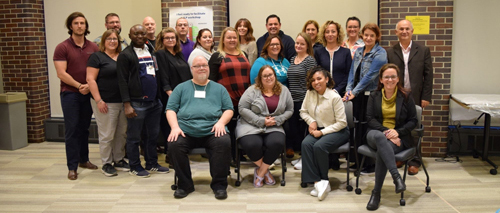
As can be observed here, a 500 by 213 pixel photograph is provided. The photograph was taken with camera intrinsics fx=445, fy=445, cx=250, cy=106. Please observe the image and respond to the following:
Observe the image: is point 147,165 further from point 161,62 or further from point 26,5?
point 26,5

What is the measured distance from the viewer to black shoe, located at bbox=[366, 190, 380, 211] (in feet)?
12.0

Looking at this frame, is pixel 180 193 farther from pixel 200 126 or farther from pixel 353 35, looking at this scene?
pixel 353 35

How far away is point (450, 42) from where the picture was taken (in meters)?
5.08

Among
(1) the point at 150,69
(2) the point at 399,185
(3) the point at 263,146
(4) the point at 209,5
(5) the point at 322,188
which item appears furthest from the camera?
(4) the point at 209,5

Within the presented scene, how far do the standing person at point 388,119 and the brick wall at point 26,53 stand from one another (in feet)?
15.2

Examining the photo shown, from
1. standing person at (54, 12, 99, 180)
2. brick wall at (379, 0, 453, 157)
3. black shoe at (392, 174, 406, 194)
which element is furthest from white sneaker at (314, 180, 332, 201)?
standing person at (54, 12, 99, 180)

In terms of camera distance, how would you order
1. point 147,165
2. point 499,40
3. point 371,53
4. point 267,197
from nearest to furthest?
point 267,197 → point 371,53 → point 147,165 → point 499,40

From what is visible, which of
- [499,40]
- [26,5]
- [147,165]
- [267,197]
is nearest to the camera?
[267,197]

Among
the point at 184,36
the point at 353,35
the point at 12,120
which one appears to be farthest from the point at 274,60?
the point at 12,120

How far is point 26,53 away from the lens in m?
6.14

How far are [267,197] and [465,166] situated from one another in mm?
2380

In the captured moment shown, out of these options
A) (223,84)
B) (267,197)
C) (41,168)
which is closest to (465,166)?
(267,197)

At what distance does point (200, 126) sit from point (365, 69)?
1741mm

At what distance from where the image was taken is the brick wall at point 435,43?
5.05m
